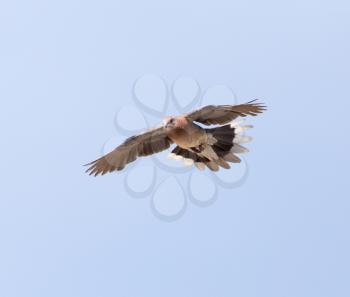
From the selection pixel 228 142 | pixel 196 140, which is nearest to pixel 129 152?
pixel 196 140

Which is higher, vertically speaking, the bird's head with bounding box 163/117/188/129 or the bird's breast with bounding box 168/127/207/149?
the bird's head with bounding box 163/117/188/129

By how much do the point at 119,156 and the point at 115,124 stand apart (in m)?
1.39

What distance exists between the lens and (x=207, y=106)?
18938 millimetres

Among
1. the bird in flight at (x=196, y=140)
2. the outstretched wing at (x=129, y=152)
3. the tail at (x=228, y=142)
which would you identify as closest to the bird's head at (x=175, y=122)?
the bird in flight at (x=196, y=140)

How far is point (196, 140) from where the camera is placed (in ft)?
64.2

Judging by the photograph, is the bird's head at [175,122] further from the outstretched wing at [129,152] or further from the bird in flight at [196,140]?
the outstretched wing at [129,152]

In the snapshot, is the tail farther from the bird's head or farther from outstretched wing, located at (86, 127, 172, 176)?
the bird's head

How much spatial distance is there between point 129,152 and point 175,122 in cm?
222

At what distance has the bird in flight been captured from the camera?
1912 centimetres

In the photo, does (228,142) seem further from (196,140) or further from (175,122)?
(175,122)

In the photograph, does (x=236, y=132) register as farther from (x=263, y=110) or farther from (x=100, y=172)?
(x=100, y=172)

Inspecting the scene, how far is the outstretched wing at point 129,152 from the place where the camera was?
2006 cm

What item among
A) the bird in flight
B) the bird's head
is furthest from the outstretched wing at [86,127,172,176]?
the bird's head

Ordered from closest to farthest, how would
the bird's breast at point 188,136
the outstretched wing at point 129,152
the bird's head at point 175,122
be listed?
the bird's head at point 175,122, the bird's breast at point 188,136, the outstretched wing at point 129,152
